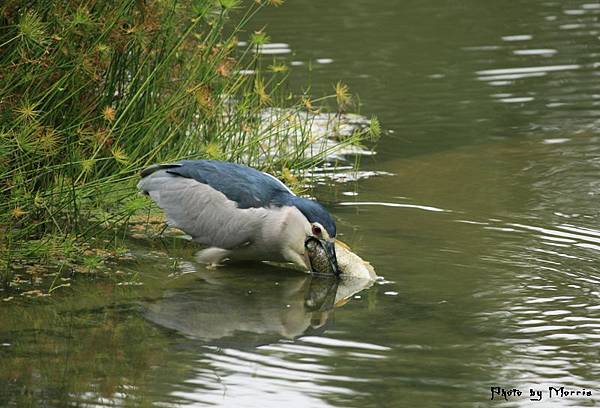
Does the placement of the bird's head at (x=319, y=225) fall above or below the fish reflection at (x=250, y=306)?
above

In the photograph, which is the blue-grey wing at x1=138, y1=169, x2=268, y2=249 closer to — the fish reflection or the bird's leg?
the bird's leg

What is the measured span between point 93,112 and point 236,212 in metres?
1.43

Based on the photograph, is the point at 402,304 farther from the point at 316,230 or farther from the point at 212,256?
the point at 212,256

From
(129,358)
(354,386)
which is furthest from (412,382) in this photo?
(129,358)

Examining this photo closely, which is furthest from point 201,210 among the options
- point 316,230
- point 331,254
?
point 331,254

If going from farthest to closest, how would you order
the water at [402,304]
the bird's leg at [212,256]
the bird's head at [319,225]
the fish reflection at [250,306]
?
1. the bird's leg at [212,256]
2. the bird's head at [319,225]
3. the fish reflection at [250,306]
4. the water at [402,304]

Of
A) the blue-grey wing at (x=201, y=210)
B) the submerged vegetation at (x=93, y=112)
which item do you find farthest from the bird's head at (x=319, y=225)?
the submerged vegetation at (x=93, y=112)

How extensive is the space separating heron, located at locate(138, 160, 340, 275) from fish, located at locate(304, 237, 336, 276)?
0.03m

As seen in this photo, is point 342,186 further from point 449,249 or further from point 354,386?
point 354,386

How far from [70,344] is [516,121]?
7149mm

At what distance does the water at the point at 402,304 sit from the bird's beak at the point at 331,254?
13 cm

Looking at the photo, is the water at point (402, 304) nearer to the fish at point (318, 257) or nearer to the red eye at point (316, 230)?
the fish at point (318, 257)

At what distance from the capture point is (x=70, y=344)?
6.95m

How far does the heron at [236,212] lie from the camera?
8.15m
